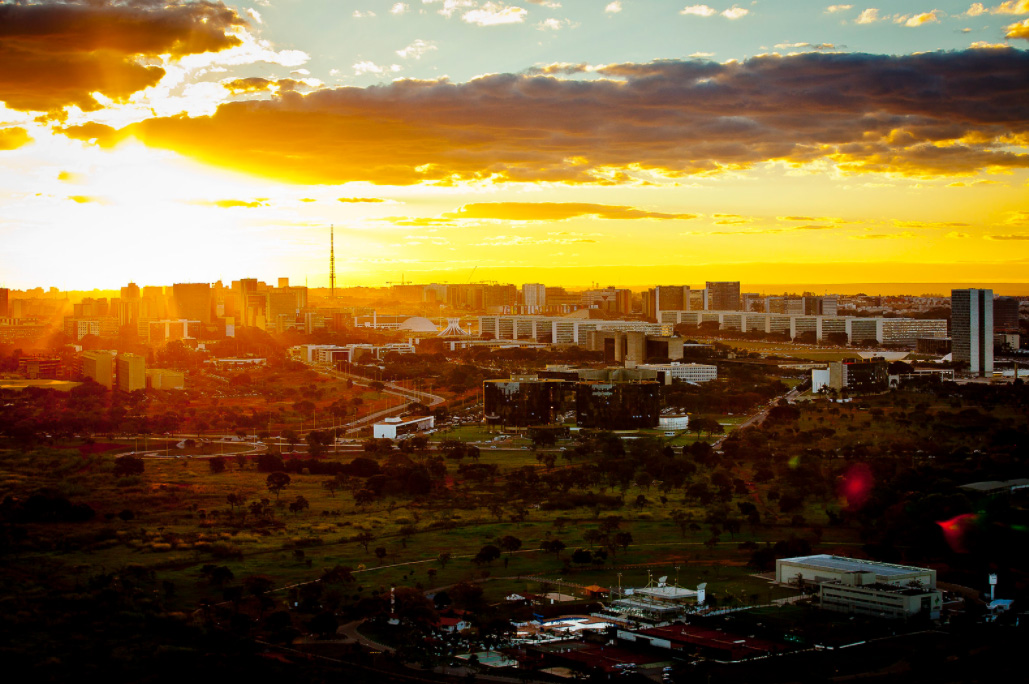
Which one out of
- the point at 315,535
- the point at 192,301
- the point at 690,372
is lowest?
the point at 315,535

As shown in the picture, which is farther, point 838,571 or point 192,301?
point 192,301

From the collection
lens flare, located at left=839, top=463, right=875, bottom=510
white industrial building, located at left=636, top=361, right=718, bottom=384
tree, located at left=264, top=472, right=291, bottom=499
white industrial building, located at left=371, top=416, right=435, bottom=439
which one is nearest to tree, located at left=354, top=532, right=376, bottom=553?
tree, located at left=264, top=472, right=291, bottom=499

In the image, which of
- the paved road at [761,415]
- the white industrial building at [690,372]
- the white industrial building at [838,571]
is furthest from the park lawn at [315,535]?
the white industrial building at [690,372]

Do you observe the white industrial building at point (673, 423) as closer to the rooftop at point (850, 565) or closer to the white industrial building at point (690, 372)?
the white industrial building at point (690, 372)

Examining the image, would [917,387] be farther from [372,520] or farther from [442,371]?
[372,520]

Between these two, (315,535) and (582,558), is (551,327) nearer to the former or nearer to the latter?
(315,535)

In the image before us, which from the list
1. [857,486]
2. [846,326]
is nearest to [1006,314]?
[846,326]

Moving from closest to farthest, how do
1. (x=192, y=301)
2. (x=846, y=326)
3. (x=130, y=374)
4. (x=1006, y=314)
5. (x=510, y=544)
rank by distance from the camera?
(x=510, y=544) < (x=130, y=374) < (x=1006, y=314) < (x=846, y=326) < (x=192, y=301)
